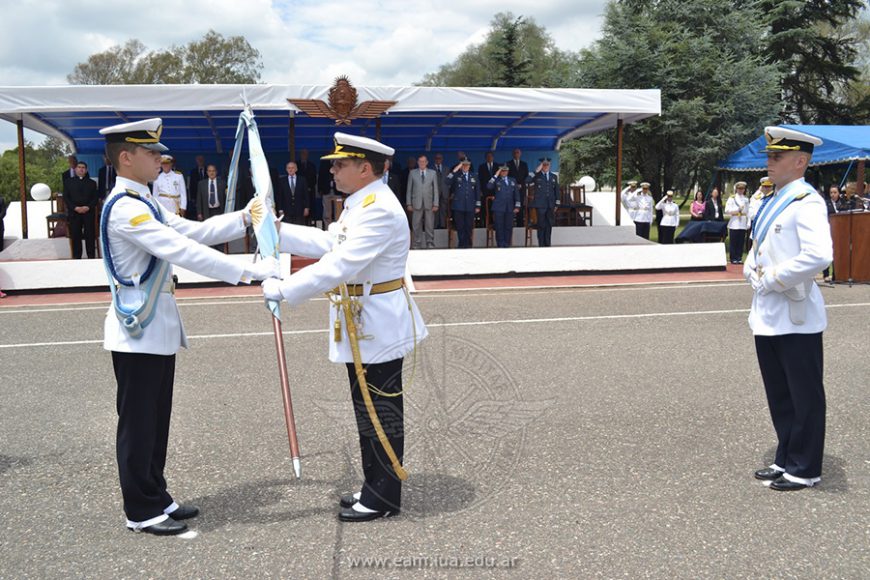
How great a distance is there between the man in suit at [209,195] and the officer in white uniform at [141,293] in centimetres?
1289

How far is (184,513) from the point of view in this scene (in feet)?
13.0

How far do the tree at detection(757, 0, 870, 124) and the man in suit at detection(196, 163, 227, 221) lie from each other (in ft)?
89.5

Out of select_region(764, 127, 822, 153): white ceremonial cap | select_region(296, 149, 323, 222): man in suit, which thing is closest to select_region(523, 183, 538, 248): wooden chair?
select_region(296, 149, 323, 222): man in suit

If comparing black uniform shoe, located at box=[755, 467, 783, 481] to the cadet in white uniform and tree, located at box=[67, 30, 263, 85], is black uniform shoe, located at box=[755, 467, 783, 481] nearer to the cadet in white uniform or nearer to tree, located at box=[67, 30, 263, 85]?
the cadet in white uniform

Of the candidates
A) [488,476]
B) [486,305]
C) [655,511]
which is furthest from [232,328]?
[655,511]

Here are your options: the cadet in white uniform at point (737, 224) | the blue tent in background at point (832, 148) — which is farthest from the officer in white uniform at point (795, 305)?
the blue tent in background at point (832, 148)

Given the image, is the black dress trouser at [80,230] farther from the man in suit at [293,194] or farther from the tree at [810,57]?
the tree at [810,57]

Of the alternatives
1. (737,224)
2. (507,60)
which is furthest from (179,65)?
(737,224)

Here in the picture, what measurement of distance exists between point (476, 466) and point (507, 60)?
139ft

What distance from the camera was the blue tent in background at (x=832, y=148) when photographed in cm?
2061

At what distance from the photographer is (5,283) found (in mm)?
13203

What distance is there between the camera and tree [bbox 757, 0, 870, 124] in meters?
34.8

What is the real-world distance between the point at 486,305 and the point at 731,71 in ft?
72.6

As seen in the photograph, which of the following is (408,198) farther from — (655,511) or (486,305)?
(655,511)
